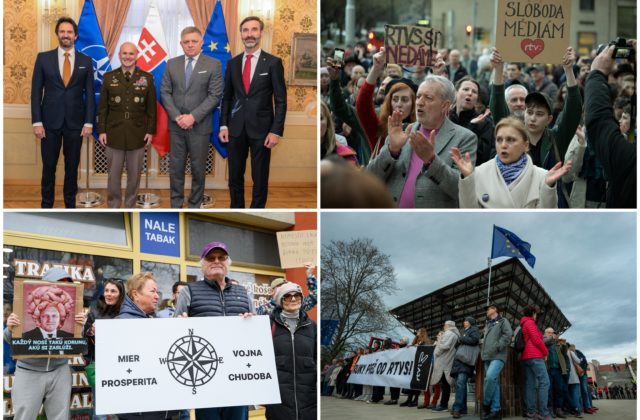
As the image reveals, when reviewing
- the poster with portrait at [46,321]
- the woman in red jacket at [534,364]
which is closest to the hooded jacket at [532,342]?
the woman in red jacket at [534,364]

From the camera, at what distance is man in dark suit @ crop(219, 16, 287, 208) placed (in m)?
5.31

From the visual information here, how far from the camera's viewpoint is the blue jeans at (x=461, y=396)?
4965 mm

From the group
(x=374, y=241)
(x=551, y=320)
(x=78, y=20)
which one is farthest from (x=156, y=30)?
(x=551, y=320)

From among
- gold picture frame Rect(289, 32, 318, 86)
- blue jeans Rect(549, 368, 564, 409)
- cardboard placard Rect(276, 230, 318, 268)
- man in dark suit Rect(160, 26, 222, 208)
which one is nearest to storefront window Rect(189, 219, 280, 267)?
cardboard placard Rect(276, 230, 318, 268)

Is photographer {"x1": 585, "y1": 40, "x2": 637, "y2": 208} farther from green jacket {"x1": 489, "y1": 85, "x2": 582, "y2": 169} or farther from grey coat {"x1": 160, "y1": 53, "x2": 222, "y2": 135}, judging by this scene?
grey coat {"x1": 160, "y1": 53, "x2": 222, "y2": 135}

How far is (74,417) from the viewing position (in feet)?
15.9

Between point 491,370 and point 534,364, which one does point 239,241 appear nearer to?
point 491,370

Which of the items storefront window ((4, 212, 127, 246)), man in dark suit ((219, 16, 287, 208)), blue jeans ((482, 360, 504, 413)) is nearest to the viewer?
storefront window ((4, 212, 127, 246))

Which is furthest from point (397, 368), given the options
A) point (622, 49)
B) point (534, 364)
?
point (622, 49)

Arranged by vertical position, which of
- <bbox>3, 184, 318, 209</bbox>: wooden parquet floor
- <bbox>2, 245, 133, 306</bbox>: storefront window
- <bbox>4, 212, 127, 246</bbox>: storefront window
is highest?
<bbox>3, 184, 318, 209</bbox>: wooden parquet floor

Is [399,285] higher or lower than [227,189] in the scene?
lower

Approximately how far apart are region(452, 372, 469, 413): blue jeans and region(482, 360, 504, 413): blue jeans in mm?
107

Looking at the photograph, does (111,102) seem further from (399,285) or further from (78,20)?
(399,285)

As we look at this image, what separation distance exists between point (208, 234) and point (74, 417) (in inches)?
47.1
